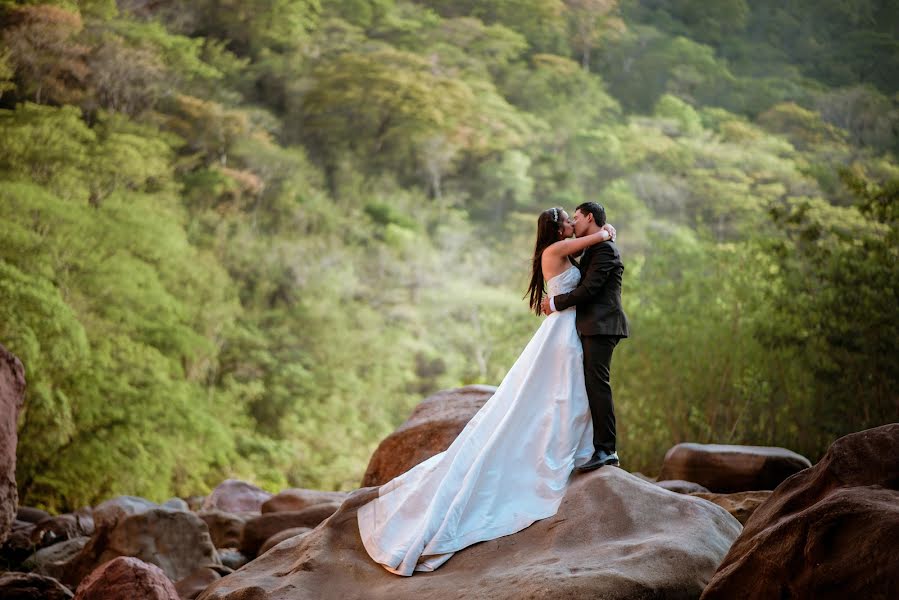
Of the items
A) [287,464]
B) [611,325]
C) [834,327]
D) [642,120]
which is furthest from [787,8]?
[611,325]

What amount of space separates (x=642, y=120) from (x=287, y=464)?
1469cm

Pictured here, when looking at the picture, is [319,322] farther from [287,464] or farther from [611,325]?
[611,325]

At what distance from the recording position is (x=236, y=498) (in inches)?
542

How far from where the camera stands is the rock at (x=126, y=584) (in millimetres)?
5539

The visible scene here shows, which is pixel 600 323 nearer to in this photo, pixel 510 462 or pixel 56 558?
pixel 510 462

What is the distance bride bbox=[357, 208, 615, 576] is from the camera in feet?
16.9

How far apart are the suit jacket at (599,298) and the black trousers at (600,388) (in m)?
0.08

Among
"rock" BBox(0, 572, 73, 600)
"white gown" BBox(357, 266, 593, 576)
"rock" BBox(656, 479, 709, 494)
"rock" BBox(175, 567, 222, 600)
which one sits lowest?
"rock" BBox(175, 567, 222, 600)

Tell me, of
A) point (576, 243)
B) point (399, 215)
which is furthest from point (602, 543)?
point (399, 215)

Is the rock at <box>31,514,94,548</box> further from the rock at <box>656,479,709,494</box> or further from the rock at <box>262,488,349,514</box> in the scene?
the rock at <box>656,479,709,494</box>

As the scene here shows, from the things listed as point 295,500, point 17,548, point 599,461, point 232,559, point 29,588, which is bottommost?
point 17,548

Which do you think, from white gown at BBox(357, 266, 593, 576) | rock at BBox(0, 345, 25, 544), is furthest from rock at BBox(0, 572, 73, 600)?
white gown at BBox(357, 266, 593, 576)

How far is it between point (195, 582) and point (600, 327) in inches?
177

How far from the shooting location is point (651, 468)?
49.0 feet
